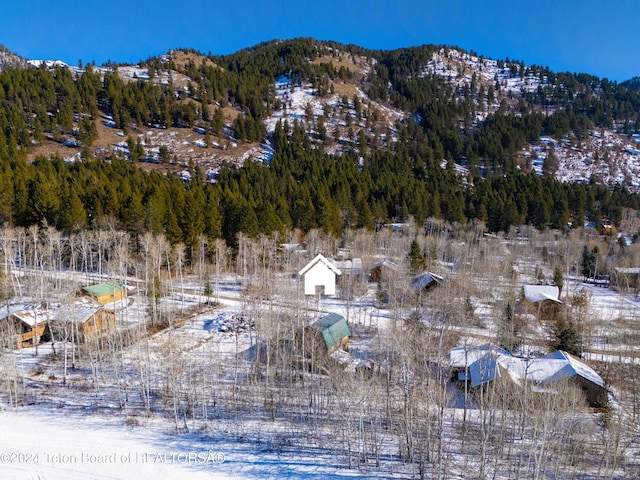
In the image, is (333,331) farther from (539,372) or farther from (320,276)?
(320,276)

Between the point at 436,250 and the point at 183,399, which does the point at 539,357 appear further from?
the point at 436,250

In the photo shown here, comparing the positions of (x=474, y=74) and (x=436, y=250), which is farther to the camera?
(x=474, y=74)

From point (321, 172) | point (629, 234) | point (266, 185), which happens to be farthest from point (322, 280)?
point (629, 234)

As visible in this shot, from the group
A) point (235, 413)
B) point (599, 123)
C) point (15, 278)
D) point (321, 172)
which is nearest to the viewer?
point (235, 413)

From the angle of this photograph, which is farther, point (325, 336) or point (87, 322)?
point (87, 322)

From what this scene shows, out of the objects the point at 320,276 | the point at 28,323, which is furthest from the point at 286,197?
the point at 28,323

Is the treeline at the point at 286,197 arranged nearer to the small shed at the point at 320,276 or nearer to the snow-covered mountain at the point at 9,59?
the small shed at the point at 320,276

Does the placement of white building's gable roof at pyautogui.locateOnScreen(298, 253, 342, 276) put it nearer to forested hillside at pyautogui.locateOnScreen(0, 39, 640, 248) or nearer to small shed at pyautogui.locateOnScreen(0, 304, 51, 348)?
forested hillside at pyautogui.locateOnScreen(0, 39, 640, 248)
